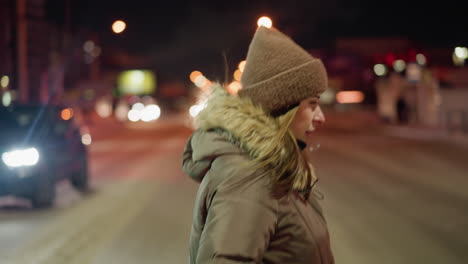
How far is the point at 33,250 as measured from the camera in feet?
24.3

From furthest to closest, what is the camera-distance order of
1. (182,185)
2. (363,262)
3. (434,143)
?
(434,143) → (182,185) → (363,262)

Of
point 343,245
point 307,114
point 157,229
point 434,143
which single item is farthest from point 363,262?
point 434,143

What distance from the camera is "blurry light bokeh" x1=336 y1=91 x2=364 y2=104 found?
3250 inches

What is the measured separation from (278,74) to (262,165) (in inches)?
12.7

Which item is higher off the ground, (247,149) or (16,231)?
(247,149)

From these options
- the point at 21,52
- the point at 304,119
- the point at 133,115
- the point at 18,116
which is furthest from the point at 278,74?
the point at 133,115

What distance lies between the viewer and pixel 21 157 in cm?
1067

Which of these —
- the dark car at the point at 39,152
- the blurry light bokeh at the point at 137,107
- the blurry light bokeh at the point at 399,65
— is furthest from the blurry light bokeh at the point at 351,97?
the dark car at the point at 39,152

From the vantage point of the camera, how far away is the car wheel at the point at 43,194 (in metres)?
10.8

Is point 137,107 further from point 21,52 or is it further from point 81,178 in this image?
point 81,178

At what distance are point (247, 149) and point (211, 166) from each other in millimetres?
133

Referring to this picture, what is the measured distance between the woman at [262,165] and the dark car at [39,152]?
30.0ft

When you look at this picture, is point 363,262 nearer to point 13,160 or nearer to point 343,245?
point 343,245

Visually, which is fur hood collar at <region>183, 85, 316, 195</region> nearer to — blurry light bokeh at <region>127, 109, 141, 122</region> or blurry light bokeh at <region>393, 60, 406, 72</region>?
blurry light bokeh at <region>393, 60, 406, 72</region>
